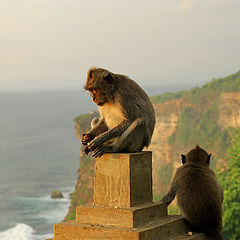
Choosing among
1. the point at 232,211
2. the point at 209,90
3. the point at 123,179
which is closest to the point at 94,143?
the point at 123,179

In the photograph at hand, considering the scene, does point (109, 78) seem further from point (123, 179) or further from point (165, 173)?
point (165, 173)

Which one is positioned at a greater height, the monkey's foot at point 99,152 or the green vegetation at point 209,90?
the green vegetation at point 209,90

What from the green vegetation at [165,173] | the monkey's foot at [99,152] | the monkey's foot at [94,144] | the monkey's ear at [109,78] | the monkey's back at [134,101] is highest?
the monkey's ear at [109,78]

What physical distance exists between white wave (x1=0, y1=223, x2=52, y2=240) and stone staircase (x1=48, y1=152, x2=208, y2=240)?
283ft

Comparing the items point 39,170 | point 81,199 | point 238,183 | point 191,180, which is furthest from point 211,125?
point 39,170

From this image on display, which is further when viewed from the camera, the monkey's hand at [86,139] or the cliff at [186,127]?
the cliff at [186,127]

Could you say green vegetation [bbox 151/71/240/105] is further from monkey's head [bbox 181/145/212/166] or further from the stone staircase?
the stone staircase

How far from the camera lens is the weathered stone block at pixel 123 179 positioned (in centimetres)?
988

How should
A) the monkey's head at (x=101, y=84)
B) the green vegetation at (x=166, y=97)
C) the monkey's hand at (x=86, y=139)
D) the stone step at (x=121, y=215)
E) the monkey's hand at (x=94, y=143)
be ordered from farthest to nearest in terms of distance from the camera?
the green vegetation at (x=166, y=97)
the monkey's hand at (x=86, y=139)
the monkey's head at (x=101, y=84)
the monkey's hand at (x=94, y=143)
the stone step at (x=121, y=215)

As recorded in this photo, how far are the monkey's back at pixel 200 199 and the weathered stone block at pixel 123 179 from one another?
68 centimetres

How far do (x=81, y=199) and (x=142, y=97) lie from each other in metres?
66.4

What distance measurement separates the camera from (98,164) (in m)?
10.2

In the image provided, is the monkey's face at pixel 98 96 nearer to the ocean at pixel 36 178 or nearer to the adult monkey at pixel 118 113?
the adult monkey at pixel 118 113

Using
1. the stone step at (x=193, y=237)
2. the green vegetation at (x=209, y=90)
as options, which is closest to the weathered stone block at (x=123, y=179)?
the stone step at (x=193, y=237)
